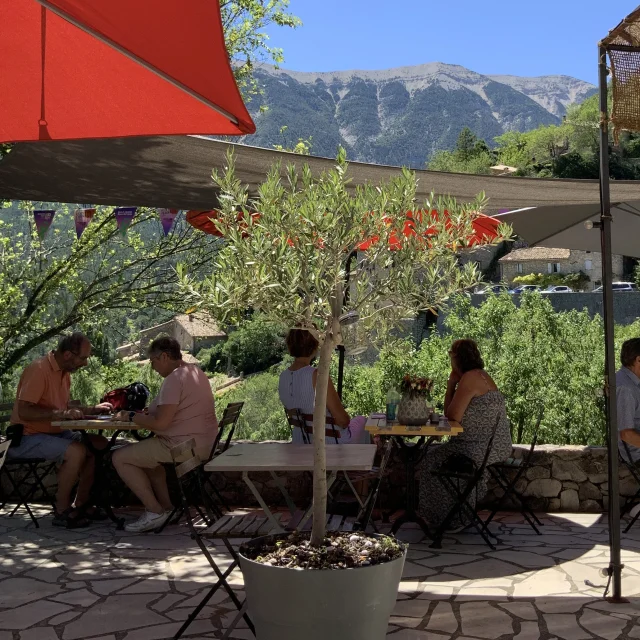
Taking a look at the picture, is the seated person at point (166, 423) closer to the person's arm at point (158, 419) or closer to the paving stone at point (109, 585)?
the person's arm at point (158, 419)

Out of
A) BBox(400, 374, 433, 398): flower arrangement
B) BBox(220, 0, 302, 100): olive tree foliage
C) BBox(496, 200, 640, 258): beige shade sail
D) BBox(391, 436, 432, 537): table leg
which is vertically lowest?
BBox(391, 436, 432, 537): table leg

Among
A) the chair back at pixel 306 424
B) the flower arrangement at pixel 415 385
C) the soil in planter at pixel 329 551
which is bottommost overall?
the soil in planter at pixel 329 551

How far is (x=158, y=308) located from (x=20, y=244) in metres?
2.29

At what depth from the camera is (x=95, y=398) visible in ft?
48.0

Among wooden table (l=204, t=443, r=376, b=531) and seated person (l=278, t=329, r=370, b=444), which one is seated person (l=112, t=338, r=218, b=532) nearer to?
seated person (l=278, t=329, r=370, b=444)

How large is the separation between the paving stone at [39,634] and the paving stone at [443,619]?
1510 mm

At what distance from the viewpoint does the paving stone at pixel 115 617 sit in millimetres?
3332

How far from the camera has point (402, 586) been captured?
12.9ft

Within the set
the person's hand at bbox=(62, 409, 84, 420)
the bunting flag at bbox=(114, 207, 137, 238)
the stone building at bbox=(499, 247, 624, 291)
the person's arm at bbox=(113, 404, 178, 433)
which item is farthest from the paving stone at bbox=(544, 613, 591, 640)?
the stone building at bbox=(499, 247, 624, 291)

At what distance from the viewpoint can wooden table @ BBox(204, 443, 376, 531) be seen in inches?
140

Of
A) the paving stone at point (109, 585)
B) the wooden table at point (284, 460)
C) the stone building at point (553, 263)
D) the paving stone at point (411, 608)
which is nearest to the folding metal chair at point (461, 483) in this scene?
the wooden table at point (284, 460)

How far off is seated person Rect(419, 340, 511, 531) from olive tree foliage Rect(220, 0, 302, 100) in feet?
26.1

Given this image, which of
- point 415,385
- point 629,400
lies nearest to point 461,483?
point 415,385

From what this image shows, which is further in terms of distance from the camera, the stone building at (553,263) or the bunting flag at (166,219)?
the stone building at (553,263)
